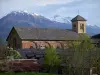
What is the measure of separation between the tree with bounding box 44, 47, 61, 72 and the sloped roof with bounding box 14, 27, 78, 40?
130 ft

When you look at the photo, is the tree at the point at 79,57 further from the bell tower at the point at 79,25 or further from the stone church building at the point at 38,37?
the bell tower at the point at 79,25

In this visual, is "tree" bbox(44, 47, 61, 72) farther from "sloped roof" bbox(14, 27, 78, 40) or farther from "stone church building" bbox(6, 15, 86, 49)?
"sloped roof" bbox(14, 27, 78, 40)

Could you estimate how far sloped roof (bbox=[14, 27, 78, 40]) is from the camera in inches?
2975

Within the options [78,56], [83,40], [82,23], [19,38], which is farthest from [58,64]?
[82,23]

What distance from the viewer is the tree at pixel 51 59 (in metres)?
33.7

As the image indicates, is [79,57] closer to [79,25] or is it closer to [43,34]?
[43,34]

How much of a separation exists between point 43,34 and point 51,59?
4456 centimetres

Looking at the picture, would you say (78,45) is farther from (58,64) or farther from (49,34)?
(49,34)

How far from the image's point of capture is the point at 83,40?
2873cm

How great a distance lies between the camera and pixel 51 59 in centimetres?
3372

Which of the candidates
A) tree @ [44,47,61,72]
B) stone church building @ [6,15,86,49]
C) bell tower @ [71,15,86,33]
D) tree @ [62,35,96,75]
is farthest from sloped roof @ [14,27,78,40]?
tree @ [62,35,96,75]

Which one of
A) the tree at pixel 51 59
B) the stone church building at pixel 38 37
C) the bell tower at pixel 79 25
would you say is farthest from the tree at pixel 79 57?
the bell tower at pixel 79 25

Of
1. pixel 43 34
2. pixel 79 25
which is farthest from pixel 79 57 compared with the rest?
pixel 79 25

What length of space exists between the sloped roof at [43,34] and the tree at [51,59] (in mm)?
39726
